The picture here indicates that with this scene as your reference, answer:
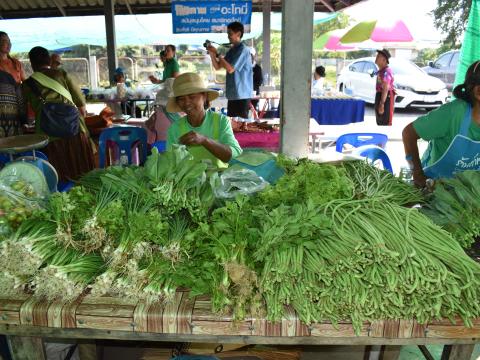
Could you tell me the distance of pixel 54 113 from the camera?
155 inches

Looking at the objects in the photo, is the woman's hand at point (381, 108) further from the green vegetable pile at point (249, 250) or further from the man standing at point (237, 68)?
the green vegetable pile at point (249, 250)

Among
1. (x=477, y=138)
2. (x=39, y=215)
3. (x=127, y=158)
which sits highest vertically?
(x=477, y=138)

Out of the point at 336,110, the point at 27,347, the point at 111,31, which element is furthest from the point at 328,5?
the point at 27,347

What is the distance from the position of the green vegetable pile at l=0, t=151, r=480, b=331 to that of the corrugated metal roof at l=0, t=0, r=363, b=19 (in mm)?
11010

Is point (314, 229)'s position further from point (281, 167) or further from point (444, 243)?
point (281, 167)

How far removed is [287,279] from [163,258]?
1.62ft

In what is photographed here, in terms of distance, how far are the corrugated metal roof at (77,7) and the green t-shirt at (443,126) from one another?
968 cm

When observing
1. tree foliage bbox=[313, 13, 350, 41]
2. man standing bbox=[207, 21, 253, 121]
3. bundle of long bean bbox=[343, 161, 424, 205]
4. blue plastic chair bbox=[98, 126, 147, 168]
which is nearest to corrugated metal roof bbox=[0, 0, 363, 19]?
man standing bbox=[207, 21, 253, 121]

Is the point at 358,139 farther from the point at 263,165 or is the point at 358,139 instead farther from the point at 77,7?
the point at 77,7

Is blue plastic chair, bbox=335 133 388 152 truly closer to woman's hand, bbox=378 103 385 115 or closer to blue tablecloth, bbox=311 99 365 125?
blue tablecloth, bbox=311 99 365 125

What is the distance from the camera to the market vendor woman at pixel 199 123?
2920 mm

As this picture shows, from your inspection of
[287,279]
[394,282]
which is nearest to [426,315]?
[394,282]

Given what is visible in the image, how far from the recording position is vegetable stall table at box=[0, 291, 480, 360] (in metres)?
1.50

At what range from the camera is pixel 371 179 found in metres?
2.00
